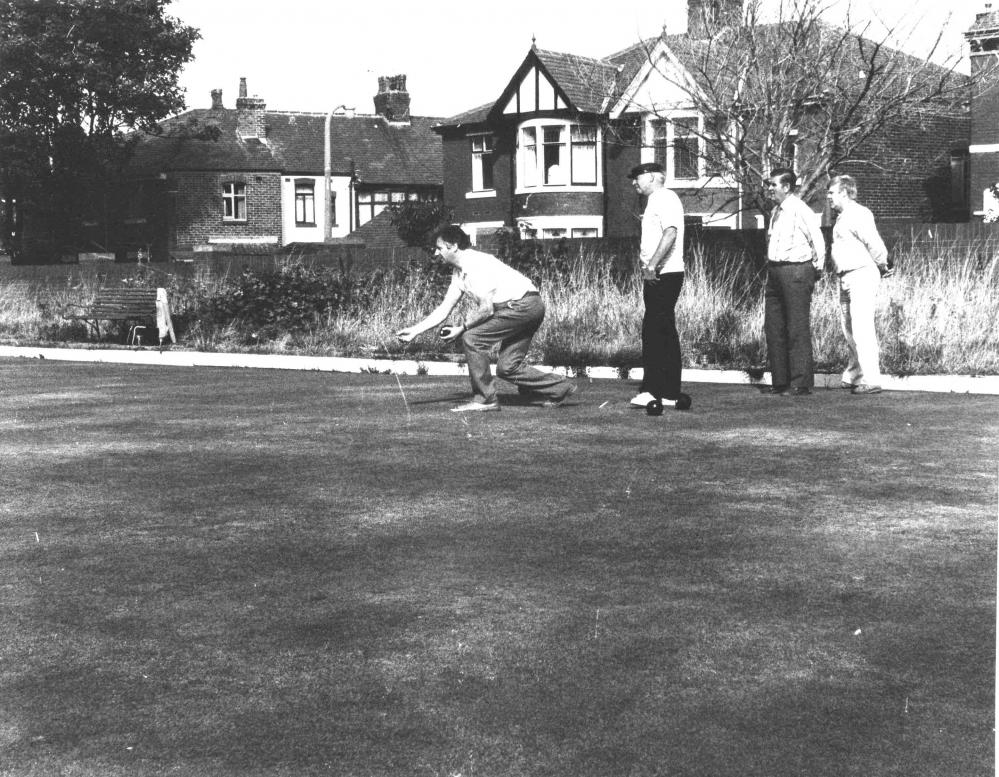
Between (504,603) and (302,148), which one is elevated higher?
(302,148)

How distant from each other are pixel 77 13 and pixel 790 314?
42690mm

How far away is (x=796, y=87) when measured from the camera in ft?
80.3

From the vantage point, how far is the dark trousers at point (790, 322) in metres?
11.9

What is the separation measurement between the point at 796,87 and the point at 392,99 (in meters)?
39.3

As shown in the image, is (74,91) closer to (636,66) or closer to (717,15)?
(636,66)

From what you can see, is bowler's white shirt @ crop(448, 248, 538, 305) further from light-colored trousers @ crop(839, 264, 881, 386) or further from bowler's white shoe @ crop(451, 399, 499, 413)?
light-colored trousers @ crop(839, 264, 881, 386)

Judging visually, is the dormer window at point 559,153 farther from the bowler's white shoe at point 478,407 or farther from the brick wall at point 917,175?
the bowler's white shoe at point 478,407

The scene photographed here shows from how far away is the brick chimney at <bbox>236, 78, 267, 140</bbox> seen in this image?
2298 inches

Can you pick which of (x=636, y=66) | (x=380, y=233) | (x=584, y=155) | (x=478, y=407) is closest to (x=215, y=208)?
(x=380, y=233)

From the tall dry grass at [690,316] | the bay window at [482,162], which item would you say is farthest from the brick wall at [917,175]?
the tall dry grass at [690,316]

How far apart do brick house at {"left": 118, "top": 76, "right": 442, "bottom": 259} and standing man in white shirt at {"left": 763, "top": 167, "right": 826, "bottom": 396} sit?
44328 millimetres

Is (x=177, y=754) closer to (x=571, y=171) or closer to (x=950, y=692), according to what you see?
(x=950, y=692)

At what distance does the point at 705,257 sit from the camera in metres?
18.6

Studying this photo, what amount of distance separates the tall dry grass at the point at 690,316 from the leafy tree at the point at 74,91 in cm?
2858
